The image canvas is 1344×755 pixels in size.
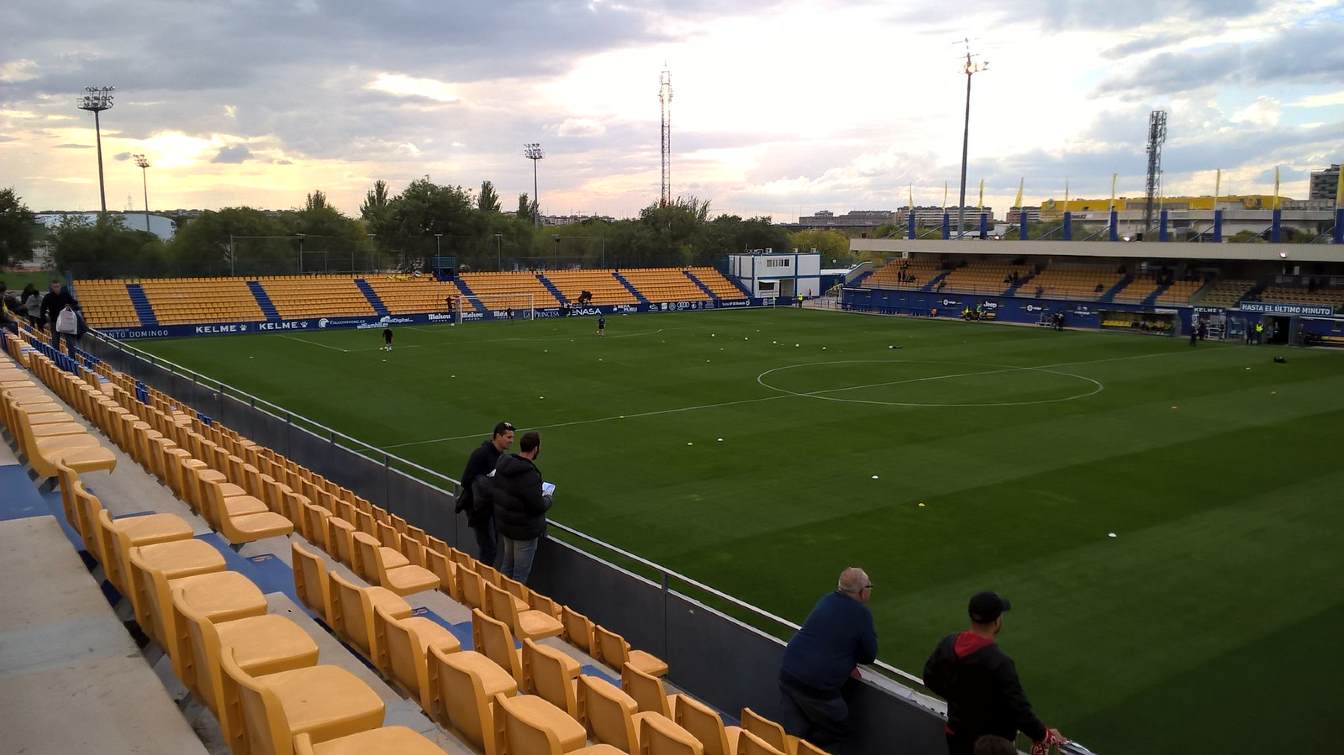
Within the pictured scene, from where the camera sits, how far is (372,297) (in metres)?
55.3

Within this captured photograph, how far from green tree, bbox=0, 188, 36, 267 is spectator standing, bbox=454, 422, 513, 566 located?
67988mm

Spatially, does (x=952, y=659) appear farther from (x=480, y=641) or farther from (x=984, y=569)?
(x=984, y=569)

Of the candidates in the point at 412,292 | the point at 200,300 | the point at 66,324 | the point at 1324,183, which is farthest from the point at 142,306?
the point at 1324,183

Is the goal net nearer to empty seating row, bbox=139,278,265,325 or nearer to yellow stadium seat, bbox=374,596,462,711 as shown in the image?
empty seating row, bbox=139,278,265,325

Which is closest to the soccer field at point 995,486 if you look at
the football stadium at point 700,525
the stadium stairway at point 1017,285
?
the football stadium at point 700,525

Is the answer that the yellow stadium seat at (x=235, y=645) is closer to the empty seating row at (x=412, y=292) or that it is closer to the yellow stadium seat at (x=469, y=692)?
the yellow stadium seat at (x=469, y=692)

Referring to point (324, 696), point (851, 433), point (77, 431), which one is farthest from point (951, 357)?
point (324, 696)

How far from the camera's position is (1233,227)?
57.1 m

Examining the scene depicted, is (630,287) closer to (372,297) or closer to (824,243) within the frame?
(372,297)

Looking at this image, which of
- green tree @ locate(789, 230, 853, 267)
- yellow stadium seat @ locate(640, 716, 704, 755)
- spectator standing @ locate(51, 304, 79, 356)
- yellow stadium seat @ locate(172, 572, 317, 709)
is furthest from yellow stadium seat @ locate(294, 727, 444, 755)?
green tree @ locate(789, 230, 853, 267)

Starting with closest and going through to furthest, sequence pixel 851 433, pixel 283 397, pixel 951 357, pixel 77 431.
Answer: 1. pixel 77 431
2. pixel 851 433
3. pixel 283 397
4. pixel 951 357

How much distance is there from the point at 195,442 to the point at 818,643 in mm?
9132

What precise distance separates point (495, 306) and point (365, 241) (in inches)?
1426

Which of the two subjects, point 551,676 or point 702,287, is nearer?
point 551,676
